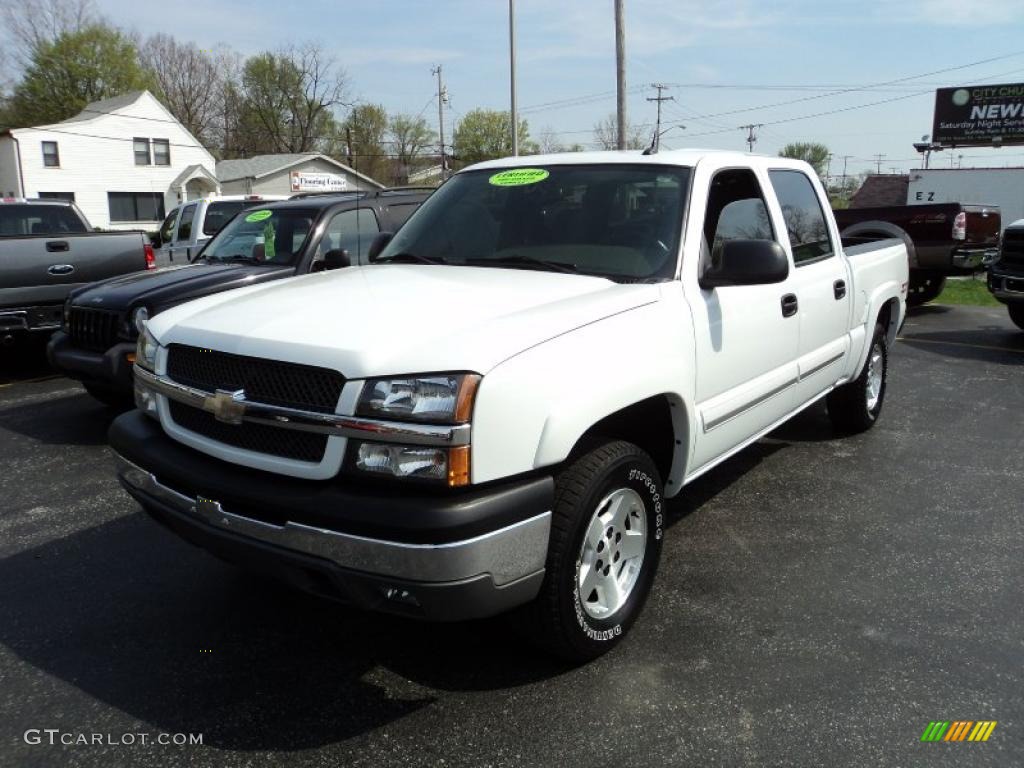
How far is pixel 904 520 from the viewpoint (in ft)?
14.7

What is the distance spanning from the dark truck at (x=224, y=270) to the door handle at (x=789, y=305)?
2.68m

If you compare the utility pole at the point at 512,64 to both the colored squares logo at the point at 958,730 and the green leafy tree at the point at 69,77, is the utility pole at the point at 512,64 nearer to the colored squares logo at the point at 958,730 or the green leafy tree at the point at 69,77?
the colored squares logo at the point at 958,730

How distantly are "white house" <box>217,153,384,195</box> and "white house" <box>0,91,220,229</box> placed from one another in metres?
3.74

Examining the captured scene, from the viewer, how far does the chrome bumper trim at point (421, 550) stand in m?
2.36

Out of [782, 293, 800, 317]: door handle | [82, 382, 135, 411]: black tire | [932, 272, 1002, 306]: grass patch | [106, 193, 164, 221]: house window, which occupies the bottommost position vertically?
[932, 272, 1002, 306]: grass patch

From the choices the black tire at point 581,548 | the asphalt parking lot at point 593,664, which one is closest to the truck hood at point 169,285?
the asphalt parking lot at point 593,664

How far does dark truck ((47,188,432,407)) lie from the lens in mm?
5906

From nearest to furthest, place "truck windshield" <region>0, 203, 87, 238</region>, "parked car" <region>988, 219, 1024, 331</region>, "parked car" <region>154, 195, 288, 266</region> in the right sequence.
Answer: "truck windshield" <region>0, 203, 87, 238</region> → "parked car" <region>988, 219, 1024, 331</region> → "parked car" <region>154, 195, 288, 266</region>

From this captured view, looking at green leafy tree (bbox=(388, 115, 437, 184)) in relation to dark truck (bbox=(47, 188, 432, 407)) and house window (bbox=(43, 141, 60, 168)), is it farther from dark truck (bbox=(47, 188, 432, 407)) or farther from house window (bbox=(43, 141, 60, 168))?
dark truck (bbox=(47, 188, 432, 407))

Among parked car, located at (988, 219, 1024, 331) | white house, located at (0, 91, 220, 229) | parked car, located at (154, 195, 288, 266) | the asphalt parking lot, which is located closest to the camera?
the asphalt parking lot

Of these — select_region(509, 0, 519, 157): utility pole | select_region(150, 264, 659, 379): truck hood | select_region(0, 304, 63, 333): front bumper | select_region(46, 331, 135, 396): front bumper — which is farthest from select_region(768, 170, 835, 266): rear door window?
select_region(509, 0, 519, 157): utility pole

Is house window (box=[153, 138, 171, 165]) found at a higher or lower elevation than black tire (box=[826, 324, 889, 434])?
higher

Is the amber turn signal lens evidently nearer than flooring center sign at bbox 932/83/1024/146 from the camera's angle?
Yes

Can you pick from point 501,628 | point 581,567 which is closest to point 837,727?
point 581,567
